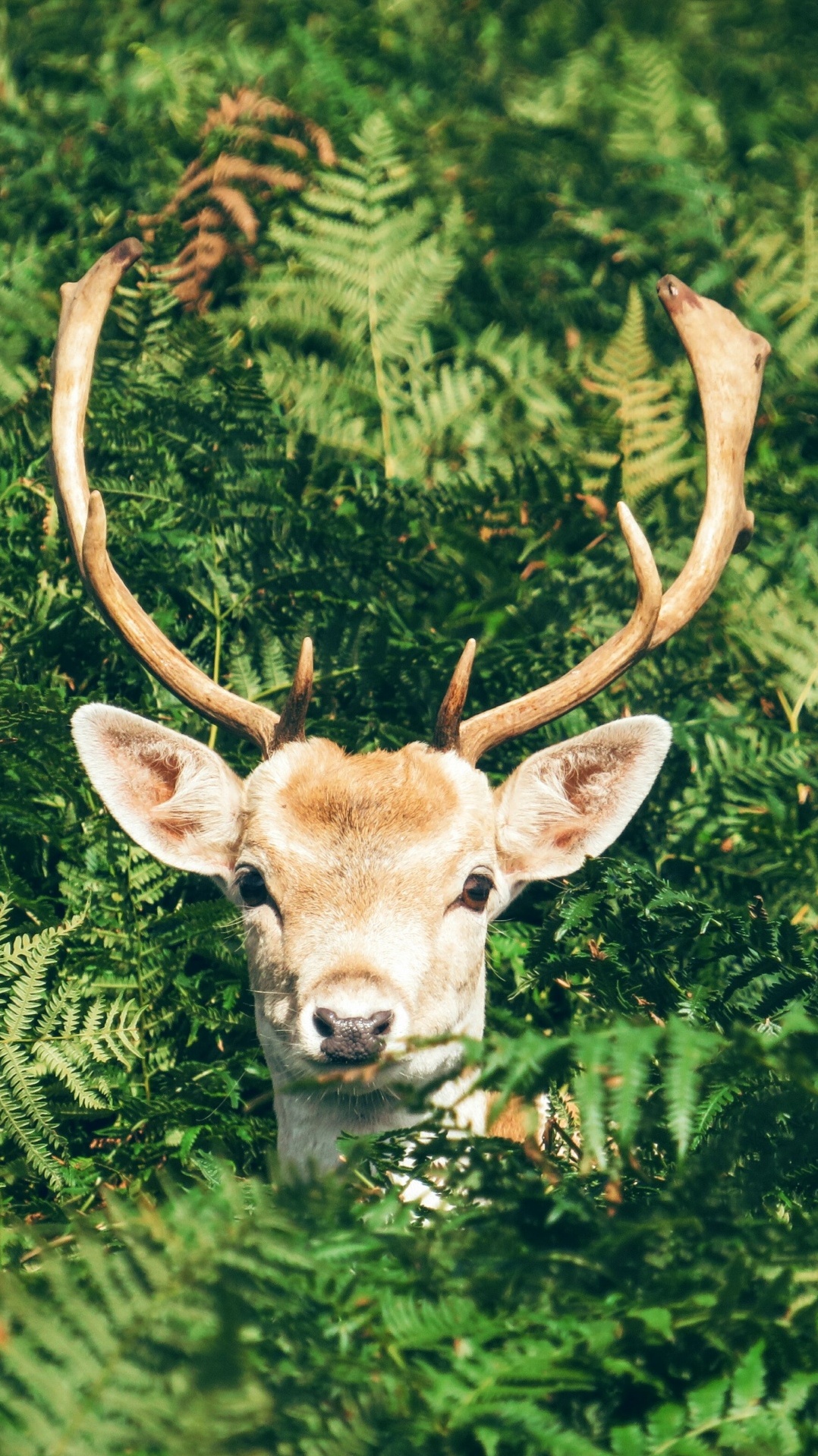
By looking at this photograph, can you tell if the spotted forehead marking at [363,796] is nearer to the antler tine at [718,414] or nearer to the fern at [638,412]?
the antler tine at [718,414]

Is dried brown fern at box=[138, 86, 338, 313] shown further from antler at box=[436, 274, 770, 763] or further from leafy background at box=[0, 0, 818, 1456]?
antler at box=[436, 274, 770, 763]

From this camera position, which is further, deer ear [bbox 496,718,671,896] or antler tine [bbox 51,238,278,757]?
antler tine [bbox 51,238,278,757]

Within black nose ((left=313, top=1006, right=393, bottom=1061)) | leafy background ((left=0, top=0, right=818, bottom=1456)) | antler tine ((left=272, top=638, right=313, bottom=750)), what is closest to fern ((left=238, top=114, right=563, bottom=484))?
leafy background ((left=0, top=0, right=818, bottom=1456))

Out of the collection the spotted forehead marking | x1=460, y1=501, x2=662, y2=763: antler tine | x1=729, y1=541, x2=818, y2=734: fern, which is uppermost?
x1=460, y1=501, x2=662, y2=763: antler tine

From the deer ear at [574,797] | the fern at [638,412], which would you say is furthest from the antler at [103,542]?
the fern at [638,412]

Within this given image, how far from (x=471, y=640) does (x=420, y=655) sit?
1.50 m

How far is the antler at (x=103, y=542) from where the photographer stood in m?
5.36

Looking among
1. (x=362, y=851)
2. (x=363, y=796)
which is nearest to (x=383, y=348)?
(x=363, y=796)

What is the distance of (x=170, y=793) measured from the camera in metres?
5.54

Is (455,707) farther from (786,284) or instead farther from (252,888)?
(786,284)

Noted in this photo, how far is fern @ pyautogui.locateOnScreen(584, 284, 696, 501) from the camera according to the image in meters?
7.34

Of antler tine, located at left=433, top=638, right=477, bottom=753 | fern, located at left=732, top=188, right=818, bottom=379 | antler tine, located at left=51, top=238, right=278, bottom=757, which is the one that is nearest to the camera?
antler tine, located at left=433, top=638, right=477, bottom=753

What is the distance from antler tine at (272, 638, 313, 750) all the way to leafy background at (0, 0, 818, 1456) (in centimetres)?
72

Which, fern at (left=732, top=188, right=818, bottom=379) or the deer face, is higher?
fern at (left=732, top=188, right=818, bottom=379)
